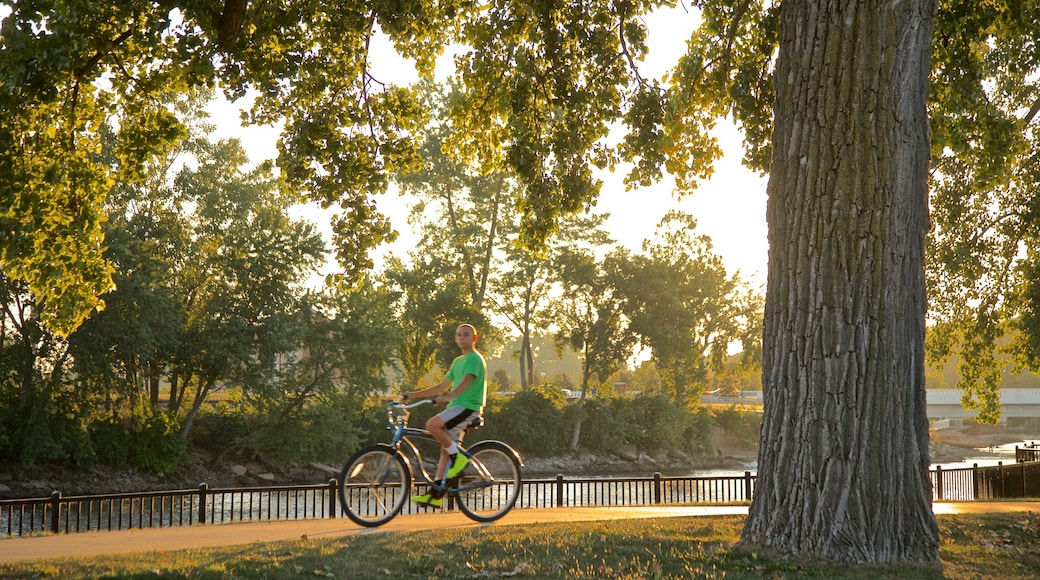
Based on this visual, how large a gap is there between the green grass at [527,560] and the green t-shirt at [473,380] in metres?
1.28

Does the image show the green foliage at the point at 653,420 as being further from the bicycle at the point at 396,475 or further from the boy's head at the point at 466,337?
the boy's head at the point at 466,337

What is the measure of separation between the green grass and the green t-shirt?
1.28 meters

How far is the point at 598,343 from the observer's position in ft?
160

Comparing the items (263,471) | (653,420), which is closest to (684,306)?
(653,420)

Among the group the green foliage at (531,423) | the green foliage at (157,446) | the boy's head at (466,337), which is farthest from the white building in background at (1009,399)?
the boy's head at (466,337)

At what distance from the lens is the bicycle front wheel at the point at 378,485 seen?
9.36m

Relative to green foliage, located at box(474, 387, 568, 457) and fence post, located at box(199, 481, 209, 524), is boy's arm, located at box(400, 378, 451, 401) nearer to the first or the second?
fence post, located at box(199, 481, 209, 524)

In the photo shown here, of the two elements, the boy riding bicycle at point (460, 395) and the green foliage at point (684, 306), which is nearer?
the boy riding bicycle at point (460, 395)

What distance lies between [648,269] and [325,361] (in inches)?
684

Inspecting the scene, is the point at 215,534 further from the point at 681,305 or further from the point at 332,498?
the point at 681,305

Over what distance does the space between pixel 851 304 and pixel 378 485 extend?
4.99 metres

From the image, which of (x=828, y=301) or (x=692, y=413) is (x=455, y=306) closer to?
(x=692, y=413)

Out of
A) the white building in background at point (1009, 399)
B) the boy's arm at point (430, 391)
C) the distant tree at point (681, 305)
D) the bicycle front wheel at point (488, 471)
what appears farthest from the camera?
the white building in background at point (1009, 399)

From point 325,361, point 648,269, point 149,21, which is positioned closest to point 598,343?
point 648,269
